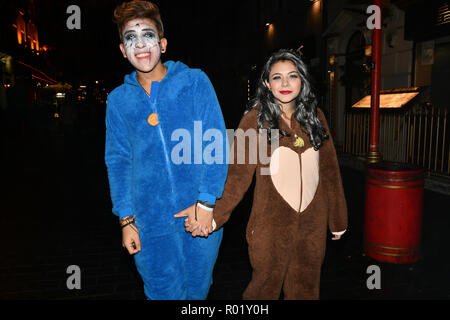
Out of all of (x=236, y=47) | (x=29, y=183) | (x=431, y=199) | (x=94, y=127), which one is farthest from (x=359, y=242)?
(x=236, y=47)

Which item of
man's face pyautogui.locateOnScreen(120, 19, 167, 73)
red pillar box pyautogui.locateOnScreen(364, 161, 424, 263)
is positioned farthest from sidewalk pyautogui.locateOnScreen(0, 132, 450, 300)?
man's face pyautogui.locateOnScreen(120, 19, 167, 73)

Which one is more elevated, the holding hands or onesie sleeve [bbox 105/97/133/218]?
onesie sleeve [bbox 105/97/133/218]

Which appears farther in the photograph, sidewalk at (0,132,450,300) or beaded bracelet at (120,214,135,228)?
sidewalk at (0,132,450,300)

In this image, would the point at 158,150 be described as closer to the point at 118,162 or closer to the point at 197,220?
the point at 118,162

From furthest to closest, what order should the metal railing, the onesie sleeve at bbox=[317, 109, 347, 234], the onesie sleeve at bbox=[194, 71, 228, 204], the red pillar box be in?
the metal railing, the red pillar box, the onesie sleeve at bbox=[317, 109, 347, 234], the onesie sleeve at bbox=[194, 71, 228, 204]

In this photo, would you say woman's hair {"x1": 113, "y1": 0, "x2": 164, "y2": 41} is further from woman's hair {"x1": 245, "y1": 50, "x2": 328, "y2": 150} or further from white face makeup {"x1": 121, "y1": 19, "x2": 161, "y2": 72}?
woman's hair {"x1": 245, "y1": 50, "x2": 328, "y2": 150}

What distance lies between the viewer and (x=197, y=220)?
79.6 inches

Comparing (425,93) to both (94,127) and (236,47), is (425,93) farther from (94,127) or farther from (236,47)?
(236,47)

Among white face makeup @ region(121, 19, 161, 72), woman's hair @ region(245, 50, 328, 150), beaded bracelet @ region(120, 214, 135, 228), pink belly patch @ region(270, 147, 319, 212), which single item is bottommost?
beaded bracelet @ region(120, 214, 135, 228)

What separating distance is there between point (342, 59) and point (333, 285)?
423 inches

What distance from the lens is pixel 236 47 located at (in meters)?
29.2

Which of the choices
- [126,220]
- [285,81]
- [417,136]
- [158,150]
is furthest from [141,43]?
[417,136]

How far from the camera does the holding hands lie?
2012 mm

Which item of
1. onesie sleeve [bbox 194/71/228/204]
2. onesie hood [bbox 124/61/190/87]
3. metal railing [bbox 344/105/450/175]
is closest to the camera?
onesie sleeve [bbox 194/71/228/204]
